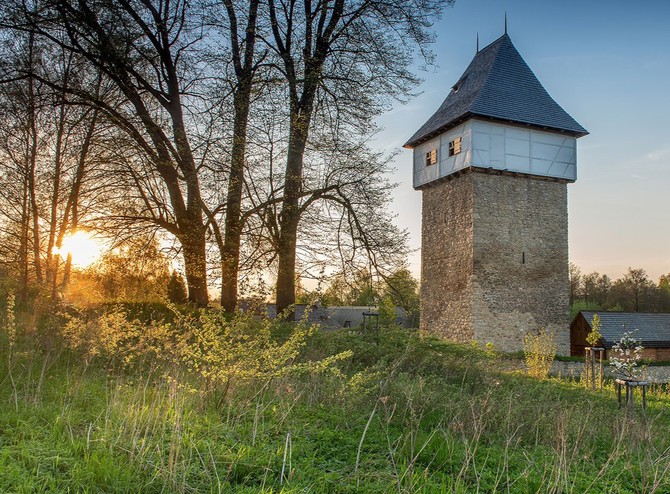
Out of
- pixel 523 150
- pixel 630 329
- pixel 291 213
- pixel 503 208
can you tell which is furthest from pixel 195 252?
pixel 630 329

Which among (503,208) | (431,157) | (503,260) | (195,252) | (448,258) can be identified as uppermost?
(431,157)

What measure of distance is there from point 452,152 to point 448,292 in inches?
198

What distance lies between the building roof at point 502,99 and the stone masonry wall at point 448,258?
2.21m

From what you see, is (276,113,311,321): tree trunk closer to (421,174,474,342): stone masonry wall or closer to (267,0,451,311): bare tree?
(267,0,451,311): bare tree

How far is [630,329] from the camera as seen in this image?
21172mm

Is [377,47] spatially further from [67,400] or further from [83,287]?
[67,400]

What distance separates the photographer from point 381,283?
422 inches

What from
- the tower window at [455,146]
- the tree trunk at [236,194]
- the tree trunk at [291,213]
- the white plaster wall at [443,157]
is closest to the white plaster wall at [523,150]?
the white plaster wall at [443,157]

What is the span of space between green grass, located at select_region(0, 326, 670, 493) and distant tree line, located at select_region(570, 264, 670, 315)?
1326 inches

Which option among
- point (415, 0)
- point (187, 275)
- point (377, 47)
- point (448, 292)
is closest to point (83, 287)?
point (187, 275)

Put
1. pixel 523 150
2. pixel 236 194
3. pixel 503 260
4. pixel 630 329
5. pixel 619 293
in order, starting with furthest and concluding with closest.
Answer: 1. pixel 619 293
2. pixel 630 329
3. pixel 523 150
4. pixel 503 260
5. pixel 236 194

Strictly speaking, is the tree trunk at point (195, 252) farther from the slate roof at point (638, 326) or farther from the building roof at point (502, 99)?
the slate roof at point (638, 326)

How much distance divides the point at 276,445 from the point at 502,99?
18.7 meters

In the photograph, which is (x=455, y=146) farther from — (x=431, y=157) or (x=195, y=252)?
(x=195, y=252)
